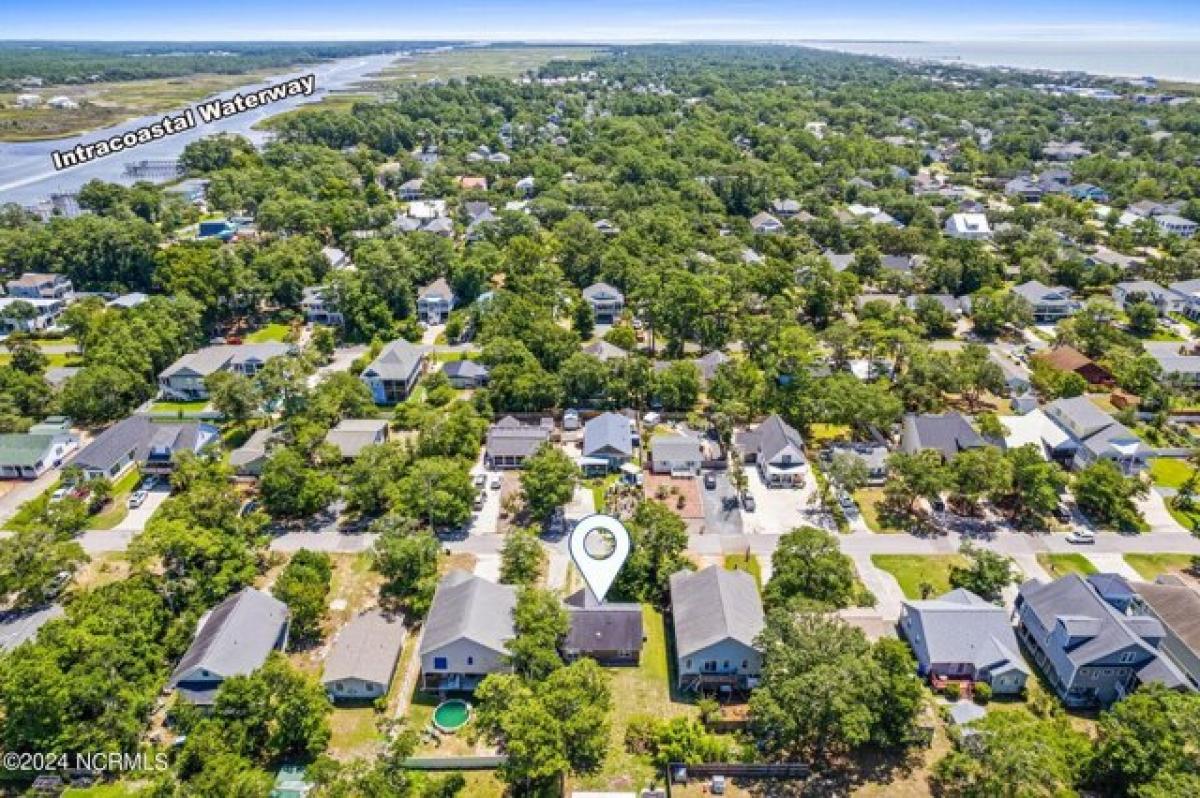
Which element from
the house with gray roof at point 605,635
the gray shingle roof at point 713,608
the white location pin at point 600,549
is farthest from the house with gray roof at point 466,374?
the house with gray roof at point 605,635

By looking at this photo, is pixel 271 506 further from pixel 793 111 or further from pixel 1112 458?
pixel 793 111

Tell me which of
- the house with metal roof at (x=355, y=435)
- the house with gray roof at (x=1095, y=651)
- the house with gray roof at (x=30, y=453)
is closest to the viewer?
the house with gray roof at (x=1095, y=651)

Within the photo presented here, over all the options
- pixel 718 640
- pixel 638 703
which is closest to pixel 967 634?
pixel 718 640

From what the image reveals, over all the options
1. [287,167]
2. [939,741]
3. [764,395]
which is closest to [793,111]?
[287,167]

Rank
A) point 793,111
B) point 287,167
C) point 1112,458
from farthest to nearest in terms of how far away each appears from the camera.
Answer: point 793,111 → point 287,167 → point 1112,458

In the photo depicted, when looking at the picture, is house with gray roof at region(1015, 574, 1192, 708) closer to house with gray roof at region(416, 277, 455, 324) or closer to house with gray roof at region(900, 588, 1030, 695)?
house with gray roof at region(900, 588, 1030, 695)

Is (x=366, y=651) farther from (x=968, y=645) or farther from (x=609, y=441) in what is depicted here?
(x=968, y=645)

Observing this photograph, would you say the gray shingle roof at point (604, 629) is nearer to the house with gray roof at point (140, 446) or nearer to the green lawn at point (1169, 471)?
the house with gray roof at point (140, 446)
